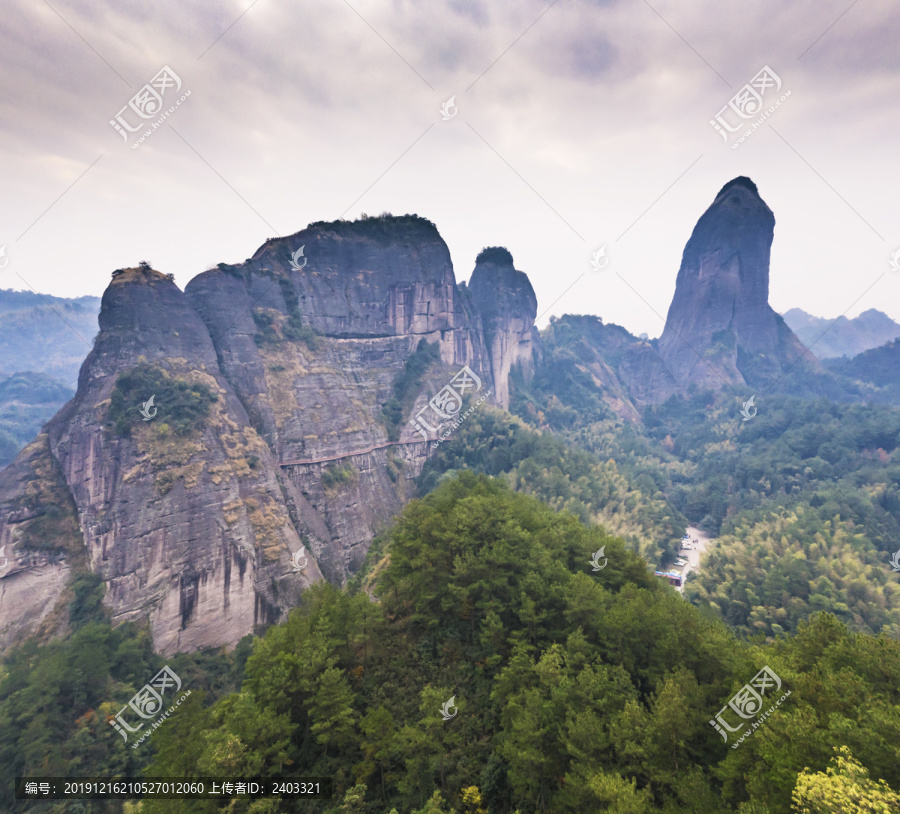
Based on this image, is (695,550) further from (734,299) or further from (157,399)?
(734,299)

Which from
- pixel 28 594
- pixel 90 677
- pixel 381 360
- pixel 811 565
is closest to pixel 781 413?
pixel 811 565

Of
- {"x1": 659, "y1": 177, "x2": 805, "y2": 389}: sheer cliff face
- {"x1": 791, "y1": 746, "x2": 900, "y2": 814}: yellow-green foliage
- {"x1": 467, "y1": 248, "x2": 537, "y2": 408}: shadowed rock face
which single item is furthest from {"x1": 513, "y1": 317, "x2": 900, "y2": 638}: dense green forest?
{"x1": 791, "y1": 746, "x2": 900, "y2": 814}: yellow-green foliage

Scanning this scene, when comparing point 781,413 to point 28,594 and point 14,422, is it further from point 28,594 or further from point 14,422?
point 14,422

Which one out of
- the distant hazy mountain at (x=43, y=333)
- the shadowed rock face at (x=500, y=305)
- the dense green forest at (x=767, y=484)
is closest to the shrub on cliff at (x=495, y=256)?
the shadowed rock face at (x=500, y=305)

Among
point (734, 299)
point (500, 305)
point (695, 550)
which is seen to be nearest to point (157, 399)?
point (695, 550)

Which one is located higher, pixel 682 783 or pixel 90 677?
pixel 90 677

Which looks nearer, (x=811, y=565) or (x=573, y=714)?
(x=573, y=714)

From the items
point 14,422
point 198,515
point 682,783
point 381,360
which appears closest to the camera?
point 682,783
